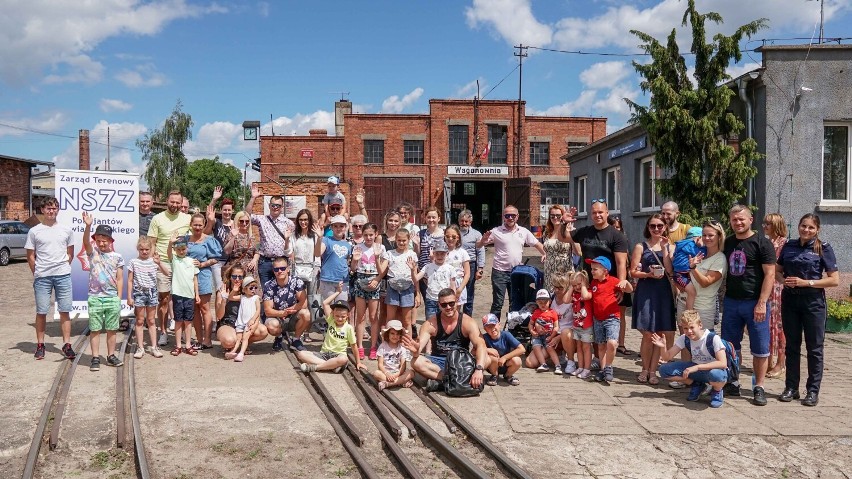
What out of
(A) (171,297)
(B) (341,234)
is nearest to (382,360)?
(B) (341,234)

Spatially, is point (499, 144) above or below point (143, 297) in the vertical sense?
above

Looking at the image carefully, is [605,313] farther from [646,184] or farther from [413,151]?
[413,151]

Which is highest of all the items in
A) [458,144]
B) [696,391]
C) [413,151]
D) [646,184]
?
[458,144]

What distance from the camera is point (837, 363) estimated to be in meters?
8.66

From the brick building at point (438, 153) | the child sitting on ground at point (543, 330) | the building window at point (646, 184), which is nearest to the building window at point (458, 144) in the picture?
A: the brick building at point (438, 153)

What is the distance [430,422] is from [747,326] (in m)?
3.46

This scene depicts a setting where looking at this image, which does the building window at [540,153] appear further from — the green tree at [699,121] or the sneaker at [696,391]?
the sneaker at [696,391]

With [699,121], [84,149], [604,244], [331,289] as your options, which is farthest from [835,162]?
[84,149]

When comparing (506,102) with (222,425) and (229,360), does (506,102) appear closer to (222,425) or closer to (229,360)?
(229,360)

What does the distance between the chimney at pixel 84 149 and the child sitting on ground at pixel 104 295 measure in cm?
5111

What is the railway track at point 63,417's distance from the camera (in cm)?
497

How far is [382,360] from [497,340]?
1340 mm

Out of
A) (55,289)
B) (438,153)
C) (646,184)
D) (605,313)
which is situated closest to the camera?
(605,313)

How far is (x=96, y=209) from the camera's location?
1023cm
